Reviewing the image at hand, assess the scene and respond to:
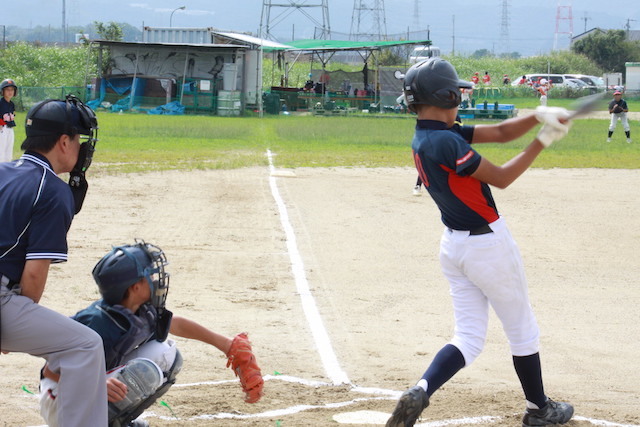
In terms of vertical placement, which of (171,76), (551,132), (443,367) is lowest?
(443,367)

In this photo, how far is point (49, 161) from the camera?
3789mm

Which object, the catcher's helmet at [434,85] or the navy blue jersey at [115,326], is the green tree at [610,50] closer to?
the catcher's helmet at [434,85]

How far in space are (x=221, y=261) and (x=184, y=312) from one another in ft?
7.72

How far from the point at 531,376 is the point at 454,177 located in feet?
4.10

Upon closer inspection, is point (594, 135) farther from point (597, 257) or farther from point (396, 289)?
point (396, 289)

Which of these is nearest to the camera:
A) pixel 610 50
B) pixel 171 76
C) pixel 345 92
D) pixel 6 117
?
pixel 6 117

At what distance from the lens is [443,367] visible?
4.55 meters

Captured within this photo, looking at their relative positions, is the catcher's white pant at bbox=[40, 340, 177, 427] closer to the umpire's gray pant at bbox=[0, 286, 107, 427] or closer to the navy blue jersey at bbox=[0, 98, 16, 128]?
the umpire's gray pant at bbox=[0, 286, 107, 427]

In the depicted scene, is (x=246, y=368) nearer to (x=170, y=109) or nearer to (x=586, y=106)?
(x=586, y=106)

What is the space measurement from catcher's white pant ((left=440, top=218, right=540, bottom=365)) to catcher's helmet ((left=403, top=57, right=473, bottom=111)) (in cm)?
73

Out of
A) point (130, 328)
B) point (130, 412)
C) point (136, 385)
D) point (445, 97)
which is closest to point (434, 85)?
point (445, 97)

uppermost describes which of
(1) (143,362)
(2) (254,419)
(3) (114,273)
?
(3) (114,273)

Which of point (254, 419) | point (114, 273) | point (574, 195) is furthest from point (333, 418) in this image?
point (574, 195)

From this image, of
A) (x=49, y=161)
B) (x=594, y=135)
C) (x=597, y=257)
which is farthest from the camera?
(x=594, y=135)
